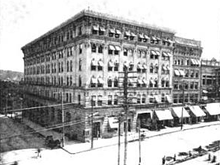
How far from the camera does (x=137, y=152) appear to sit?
31.8 meters

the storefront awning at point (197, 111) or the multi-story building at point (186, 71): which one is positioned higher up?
the multi-story building at point (186, 71)

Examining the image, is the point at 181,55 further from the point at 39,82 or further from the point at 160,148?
the point at 39,82

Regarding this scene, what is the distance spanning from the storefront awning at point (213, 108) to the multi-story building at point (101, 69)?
12.6 m

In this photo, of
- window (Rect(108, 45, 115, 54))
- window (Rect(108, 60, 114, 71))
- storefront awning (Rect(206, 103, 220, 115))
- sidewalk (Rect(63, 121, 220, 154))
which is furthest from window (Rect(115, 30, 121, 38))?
storefront awning (Rect(206, 103, 220, 115))

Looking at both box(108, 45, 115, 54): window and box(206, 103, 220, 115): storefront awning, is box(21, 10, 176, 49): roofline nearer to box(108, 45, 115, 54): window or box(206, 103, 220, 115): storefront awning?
box(108, 45, 115, 54): window

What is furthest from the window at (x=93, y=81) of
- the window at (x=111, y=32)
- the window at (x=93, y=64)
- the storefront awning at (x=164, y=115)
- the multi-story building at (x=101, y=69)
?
the storefront awning at (x=164, y=115)

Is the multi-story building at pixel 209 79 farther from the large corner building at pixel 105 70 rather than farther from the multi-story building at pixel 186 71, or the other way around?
the large corner building at pixel 105 70

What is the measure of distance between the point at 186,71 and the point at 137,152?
30.1 m

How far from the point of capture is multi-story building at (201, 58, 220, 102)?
5986 cm

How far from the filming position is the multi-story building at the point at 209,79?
196ft

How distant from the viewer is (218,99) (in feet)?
201

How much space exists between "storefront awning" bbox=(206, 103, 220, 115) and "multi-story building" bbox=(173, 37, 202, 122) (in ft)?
9.77

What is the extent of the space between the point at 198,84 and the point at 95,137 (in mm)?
31718

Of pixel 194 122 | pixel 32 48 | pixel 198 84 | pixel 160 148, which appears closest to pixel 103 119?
pixel 160 148
